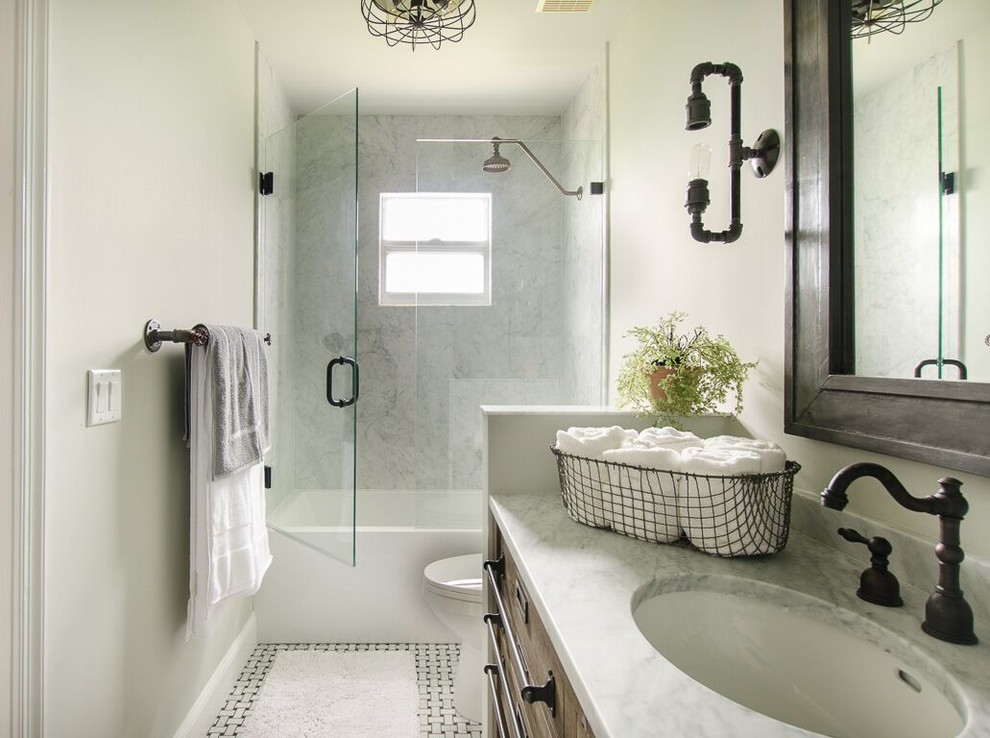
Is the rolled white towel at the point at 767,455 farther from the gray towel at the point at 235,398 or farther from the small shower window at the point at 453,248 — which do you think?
the small shower window at the point at 453,248

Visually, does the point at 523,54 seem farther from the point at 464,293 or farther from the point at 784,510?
the point at 784,510

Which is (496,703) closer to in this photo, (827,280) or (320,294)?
(827,280)

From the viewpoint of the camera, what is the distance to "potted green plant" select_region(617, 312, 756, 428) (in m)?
1.28

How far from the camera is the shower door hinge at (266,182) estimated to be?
240 cm

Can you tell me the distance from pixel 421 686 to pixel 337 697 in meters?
0.29

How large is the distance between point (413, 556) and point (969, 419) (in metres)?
2.05

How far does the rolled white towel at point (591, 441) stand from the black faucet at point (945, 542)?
1.45ft

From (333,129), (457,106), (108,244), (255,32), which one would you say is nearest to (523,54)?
(457,106)

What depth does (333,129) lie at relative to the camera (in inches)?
84.0

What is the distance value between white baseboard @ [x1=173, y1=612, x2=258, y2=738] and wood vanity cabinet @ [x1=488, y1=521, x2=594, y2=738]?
1052mm

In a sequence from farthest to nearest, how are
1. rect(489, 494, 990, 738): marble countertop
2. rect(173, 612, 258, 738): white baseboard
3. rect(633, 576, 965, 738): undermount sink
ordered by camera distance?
1. rect(173, 612, 258, 738): white baseboard
2. rect(633, 576, 965, 738): undermount sink
3. rect(489, 494, 990, 738): marble countertop

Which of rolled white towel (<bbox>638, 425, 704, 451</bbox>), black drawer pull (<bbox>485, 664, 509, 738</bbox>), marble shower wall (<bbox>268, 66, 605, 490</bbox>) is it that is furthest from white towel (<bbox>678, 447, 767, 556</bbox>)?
marble shower wall (<bbox>268, 66, 605, 490</bbox>)

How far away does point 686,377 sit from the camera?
1281mm

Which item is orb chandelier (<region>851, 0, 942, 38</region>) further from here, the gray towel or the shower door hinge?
the shower door hinge
